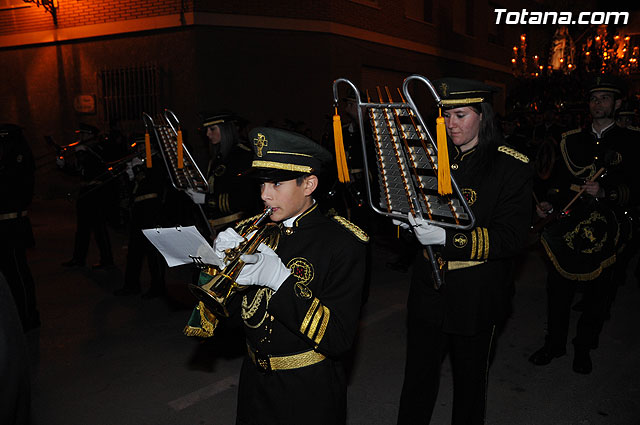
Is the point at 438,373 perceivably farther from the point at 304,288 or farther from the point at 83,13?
the point at 83,13

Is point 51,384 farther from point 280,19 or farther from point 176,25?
point 280,19

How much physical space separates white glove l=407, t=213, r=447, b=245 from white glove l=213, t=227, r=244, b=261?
90cm

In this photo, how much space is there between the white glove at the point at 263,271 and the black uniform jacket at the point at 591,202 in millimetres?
3523

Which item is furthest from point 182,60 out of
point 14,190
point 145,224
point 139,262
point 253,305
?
point 253,305

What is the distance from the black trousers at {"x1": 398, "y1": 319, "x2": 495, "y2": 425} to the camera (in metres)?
3.05

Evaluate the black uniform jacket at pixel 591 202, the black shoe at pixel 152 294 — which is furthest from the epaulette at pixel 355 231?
the black shoe at pixel 152 294

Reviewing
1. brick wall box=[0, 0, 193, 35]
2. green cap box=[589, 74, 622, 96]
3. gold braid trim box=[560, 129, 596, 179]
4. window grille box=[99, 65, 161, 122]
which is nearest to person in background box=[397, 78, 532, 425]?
gold braid trim box=[560, 129, 596, 179]

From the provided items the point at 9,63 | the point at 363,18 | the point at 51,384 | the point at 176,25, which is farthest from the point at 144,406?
the point at 9,63

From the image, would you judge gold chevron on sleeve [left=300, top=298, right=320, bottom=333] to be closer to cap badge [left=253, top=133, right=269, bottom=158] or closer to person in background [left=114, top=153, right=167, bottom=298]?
cap badge [left=253, top=133, right=269, bottom=158]

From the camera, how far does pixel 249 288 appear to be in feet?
7.29

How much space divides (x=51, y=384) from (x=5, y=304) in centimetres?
370

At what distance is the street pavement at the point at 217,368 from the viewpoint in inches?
160

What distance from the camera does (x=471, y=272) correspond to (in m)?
3.04

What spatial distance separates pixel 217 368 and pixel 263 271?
317 cm
